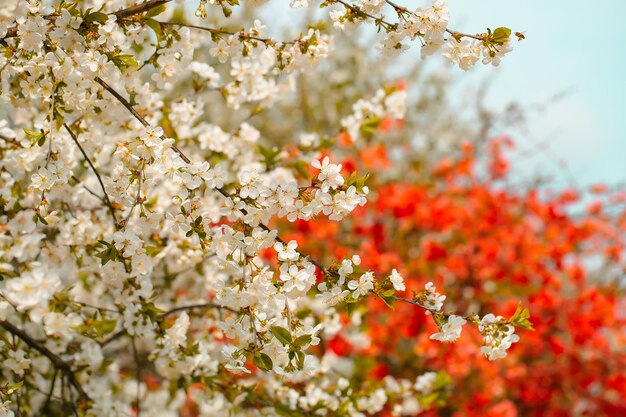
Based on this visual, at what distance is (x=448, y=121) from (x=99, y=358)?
28.3 feet

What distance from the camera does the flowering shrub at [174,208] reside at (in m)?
1.71

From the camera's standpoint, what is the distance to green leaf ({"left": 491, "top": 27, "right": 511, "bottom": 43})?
1795 millimetres

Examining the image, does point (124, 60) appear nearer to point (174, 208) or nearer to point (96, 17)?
point (96, 17)

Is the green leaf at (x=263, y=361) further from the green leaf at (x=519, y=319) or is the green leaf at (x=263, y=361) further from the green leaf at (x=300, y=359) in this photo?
the green leaf at (x=519, y=319)

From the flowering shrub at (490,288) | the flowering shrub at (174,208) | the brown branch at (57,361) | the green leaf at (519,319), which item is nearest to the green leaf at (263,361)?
the flowering shrub at (174,208)

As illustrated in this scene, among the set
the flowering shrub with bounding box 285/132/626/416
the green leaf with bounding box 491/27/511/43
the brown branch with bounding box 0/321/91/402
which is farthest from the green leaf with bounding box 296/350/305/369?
the flowering shrub with bounding box 285/132/626/416

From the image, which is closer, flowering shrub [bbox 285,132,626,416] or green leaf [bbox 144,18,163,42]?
green leaf [bbox 144,18,163,42]

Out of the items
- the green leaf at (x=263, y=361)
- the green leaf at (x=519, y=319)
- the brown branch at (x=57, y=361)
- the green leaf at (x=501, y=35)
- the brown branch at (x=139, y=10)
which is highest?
the brown branch at (x=139, y=10)

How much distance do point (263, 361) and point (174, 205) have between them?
1.96ft

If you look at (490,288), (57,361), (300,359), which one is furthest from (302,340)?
(490,288)

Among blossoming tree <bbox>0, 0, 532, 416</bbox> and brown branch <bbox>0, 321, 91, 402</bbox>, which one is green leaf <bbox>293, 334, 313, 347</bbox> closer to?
blossoming tree <bbox>0, 0, 532, 416</bbox>

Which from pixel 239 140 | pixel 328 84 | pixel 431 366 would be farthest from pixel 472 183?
pixel 239 140

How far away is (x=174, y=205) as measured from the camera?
6.47 ft

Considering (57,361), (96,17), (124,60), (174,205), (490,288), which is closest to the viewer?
(96,17)
